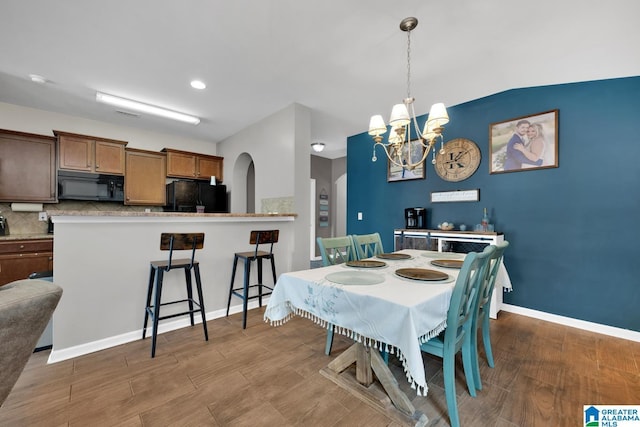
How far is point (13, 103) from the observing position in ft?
11.3

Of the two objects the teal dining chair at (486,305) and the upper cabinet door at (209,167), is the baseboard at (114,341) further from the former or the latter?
the upper cabinet door at (209,167)

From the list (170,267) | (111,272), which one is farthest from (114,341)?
(170,267)

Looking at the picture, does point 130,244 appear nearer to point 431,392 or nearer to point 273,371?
point 273,371

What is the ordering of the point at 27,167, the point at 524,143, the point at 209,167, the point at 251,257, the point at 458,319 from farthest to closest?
1. the point at 209,167
2. the point at 27,167
3. the point at 524,143
4. the point at 251,257
5. the point at 458,319

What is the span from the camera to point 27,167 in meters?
3.42

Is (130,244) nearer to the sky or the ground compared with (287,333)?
nearer to the sky

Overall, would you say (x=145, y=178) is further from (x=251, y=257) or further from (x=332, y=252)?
(x=332, y=252)

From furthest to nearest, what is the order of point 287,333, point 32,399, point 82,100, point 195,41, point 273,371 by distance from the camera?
point 82,100
point 287,333
point 195,41
point 273,371
point 32,399

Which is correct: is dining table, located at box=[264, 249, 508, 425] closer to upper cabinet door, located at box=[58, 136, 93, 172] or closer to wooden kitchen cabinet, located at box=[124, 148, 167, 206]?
wooden kitchen cabinet, located at box=[124, 148, 167, 206]

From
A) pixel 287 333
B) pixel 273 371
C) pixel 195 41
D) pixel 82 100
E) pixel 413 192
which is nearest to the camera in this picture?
pixel 273 371

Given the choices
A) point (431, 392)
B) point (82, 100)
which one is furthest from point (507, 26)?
point (82, 100)

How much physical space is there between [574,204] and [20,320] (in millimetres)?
4030

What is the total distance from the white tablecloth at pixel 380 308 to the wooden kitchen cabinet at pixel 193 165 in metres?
3.88

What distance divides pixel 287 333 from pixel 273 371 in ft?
2.03
